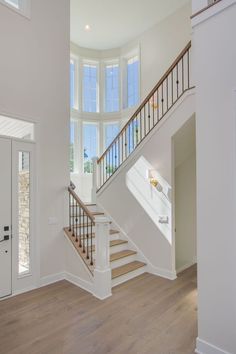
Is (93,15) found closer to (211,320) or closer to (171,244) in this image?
(171,244)

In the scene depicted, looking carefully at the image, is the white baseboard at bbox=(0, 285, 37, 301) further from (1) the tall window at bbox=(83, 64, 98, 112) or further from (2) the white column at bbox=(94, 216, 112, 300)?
(1) the tall window at bbox=(83, 64, 98, 112)

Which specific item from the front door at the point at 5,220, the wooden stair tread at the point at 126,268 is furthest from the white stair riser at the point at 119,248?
the front door at the point at 5,220

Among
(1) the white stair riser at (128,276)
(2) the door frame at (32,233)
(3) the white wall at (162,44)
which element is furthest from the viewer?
(3) the white wall at (162,44)

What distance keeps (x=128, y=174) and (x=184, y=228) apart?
1708 millimetres

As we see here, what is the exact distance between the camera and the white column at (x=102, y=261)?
11.9ft

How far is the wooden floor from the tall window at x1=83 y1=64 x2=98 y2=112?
5.82 m

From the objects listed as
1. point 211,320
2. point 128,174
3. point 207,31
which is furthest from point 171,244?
point 207,31

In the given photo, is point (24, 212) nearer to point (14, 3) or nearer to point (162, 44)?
point (14, 3)

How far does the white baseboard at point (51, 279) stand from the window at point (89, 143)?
13.1 ft

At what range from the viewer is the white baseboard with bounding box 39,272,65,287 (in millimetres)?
4098

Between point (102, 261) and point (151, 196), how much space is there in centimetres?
163

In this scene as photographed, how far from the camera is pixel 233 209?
2166 mm

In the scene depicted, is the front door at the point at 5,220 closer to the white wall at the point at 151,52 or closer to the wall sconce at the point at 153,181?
the wall sconce at the point at 153,181

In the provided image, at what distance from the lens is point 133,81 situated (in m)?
7.59
